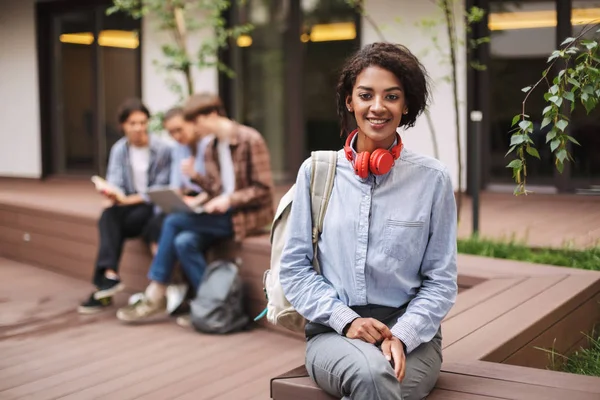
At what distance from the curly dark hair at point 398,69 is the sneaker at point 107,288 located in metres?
3.72

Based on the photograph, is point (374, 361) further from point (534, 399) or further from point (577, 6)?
point (577, 6)

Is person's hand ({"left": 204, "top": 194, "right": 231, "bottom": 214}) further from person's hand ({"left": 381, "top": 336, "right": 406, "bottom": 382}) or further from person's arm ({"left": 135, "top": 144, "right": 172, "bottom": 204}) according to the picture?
person's hand ({"left": 381, "top": 336, "right": 406, "bottom": 382})

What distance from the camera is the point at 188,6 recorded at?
351 inches

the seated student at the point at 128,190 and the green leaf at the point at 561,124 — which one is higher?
the green leaf at the point at 561,124

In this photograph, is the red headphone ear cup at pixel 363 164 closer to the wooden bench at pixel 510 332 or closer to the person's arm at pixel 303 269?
the person's arm at pixel 303 269

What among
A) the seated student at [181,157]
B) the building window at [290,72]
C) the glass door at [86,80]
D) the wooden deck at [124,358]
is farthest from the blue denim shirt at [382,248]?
the glass door at [86,80]

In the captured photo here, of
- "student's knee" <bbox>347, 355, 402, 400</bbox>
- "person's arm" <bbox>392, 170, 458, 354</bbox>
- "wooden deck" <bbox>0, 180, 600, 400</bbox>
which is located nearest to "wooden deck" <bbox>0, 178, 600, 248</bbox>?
"wooden deck" <bbox>0, 180, 600, 400</bbox>

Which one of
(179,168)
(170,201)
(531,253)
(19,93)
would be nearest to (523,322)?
(531,253)

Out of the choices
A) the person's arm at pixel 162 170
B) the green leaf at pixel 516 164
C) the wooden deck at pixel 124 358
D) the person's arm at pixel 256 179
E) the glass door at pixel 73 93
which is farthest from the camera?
the glass door at pixel 73 93

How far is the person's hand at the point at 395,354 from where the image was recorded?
225 cm

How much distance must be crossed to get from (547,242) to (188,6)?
5.13 meters

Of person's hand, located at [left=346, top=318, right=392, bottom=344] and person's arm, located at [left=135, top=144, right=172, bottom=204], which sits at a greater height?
person's arm, located at [left=135, top=144, right=172, bottom=204]

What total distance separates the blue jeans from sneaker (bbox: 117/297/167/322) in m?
0.16

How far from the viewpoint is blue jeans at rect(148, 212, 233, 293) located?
5379 mm
